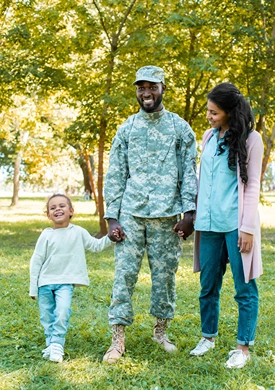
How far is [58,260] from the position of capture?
4.98 meters

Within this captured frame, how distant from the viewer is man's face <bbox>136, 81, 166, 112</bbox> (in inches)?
188

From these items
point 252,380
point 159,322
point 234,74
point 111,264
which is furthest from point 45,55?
point 252,380

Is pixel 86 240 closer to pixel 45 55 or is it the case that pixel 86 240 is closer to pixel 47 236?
pixel 47 236

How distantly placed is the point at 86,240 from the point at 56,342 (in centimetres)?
89

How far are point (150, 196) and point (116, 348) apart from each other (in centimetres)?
123

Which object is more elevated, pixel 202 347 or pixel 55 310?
pixel 55 310

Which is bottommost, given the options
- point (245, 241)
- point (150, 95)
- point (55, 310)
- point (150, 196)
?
point (55, 310)

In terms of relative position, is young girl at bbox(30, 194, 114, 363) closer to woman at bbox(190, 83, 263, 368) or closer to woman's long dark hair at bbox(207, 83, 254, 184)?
woman at bbox(190, 83, 263, 368)

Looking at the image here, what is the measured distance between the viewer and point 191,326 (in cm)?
581

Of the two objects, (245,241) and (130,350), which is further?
(130,350)

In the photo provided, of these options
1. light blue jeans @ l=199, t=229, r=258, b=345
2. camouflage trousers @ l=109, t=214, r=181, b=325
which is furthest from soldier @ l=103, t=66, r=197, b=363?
light blue jeans @ l=199, t=229, r=258, b=345

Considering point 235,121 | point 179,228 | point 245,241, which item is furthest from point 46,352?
point 235,121

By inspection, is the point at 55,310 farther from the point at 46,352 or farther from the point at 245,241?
the point at 245,241

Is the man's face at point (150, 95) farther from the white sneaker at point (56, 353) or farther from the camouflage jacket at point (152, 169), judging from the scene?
the white sneaker at point (56, 353)
